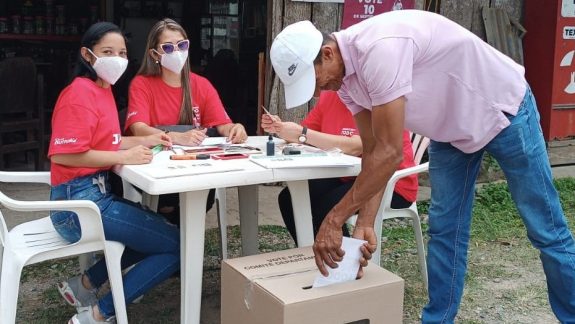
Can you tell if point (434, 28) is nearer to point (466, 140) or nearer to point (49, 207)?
point (466, 140)

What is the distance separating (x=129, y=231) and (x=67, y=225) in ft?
0.80

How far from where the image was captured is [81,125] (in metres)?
2.61

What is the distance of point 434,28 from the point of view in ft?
7.48

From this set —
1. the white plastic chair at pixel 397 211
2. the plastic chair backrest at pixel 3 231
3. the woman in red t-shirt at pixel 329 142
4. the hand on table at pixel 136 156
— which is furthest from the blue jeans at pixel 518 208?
the plastic chair backrest at pixel 3 231

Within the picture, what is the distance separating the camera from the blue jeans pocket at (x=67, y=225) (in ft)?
8.63

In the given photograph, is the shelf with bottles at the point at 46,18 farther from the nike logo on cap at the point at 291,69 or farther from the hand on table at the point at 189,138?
the nike logo on cap at the point at 291,69

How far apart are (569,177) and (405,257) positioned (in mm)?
2919

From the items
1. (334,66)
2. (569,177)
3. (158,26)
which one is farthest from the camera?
(569,177)

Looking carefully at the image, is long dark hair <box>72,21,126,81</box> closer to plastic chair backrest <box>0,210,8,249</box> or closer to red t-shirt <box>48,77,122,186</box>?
red t-shirt <box>48,77,122,186</box>

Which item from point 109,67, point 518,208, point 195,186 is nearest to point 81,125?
point 109,67

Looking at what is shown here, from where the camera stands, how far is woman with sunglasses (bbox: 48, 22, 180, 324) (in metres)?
2.62

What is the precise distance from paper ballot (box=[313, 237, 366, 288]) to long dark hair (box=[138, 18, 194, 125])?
5.13ft

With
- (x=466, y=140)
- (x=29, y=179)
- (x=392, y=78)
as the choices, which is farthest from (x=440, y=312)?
(x=29, y=179)

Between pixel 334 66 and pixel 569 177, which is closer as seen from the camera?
pixel 334 66
